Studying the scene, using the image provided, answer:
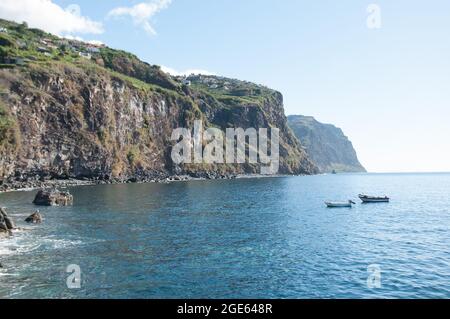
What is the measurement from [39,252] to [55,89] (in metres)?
129

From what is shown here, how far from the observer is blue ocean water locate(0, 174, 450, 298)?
32094 millimetres

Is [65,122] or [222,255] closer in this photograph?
[222,255]

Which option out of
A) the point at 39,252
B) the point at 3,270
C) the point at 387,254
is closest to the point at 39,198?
the point at 39,252

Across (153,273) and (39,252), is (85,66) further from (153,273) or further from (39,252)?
(153,273)

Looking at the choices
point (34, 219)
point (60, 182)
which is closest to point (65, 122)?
point (60, 182)

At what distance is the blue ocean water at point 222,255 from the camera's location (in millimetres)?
32094

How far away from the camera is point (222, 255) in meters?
43.9

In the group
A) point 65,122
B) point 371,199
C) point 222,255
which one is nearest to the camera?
point 222,255

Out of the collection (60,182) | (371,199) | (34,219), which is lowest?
(371,199)

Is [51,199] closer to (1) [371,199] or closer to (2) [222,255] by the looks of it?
(2) [222,255]

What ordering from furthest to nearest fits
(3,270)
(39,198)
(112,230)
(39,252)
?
(39,198), (112,230), (39,252), (3,270)

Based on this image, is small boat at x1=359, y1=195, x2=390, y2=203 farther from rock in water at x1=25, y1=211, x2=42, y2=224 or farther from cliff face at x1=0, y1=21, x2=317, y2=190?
cliff face at x1=0, y1=21, x2=317, y2=190

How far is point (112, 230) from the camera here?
2295 inches

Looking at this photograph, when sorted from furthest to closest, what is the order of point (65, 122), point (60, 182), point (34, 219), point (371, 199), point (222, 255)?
point (65, 122) < point (60, 182) < point (371, 199) < point (34, 219) < point (222, 255)
